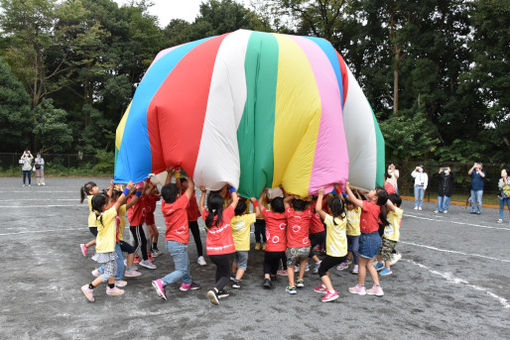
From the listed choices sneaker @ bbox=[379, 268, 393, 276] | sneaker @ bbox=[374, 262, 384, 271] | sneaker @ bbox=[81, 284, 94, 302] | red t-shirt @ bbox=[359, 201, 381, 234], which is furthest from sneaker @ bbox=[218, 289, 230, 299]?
sneaker @ bbox=[374, 262, 384, 271]

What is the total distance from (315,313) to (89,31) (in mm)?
28947

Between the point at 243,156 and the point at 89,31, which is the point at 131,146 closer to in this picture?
the point at 243,156

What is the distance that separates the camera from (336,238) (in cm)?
473

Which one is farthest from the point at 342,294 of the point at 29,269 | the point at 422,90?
the point at 422,90

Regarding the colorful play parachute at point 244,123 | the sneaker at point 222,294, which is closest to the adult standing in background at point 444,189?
the colorful play parachute at point 244,123

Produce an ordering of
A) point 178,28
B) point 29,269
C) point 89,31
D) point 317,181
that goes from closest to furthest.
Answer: point 317,181
point 29,269
point 89,31
point 178,28

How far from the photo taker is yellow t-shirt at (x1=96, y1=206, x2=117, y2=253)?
4.64 meters

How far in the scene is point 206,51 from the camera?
5.16m

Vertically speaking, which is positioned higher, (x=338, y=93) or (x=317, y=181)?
(x=338, y=93)

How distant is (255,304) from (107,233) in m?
2.06

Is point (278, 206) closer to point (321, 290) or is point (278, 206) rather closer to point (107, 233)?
point (321, 290)

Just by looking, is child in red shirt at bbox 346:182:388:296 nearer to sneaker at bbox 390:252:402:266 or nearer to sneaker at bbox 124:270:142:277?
sneaker at bbox 390:252:402:266

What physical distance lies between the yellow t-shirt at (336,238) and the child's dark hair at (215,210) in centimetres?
137

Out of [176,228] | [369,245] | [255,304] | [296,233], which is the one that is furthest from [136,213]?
[369,245]
